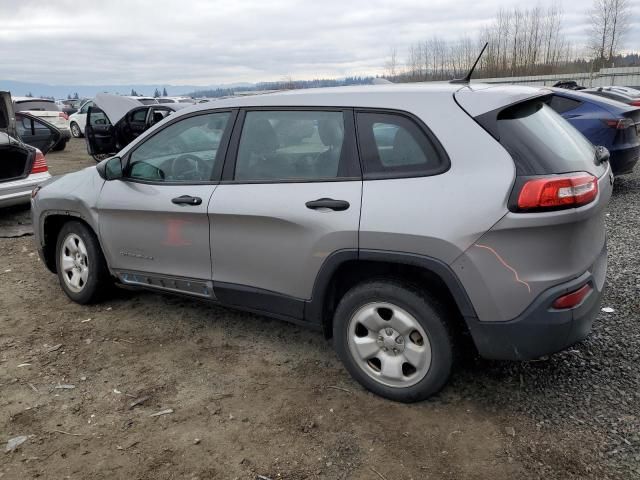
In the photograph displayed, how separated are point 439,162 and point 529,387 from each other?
1455 millimetres

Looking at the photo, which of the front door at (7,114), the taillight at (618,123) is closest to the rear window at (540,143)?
the taillight at (618,123)

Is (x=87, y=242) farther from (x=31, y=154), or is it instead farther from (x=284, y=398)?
(x=31, y=154)

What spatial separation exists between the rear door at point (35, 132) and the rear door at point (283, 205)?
32.6ft

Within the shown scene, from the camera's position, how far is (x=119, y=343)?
384 cm

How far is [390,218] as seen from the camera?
2.70 meters

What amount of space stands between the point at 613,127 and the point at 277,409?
21.6 feet

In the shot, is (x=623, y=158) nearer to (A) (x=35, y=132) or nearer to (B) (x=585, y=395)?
(B) (x=585, y=395)

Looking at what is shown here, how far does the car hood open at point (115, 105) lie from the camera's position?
1049cm

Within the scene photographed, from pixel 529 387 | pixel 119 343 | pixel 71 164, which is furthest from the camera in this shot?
pixel 71 164

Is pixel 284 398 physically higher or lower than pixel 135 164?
lower

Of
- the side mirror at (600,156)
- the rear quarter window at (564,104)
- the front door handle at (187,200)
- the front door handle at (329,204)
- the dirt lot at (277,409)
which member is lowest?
the dirt lot at (277,409)

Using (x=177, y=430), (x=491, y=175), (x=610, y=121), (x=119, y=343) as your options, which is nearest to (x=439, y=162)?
(x=491, y=175)

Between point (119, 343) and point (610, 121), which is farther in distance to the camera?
point (610, 121)

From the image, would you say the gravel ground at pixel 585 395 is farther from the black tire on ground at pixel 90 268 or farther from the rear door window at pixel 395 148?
the black tire on ground at pixel 90 268
